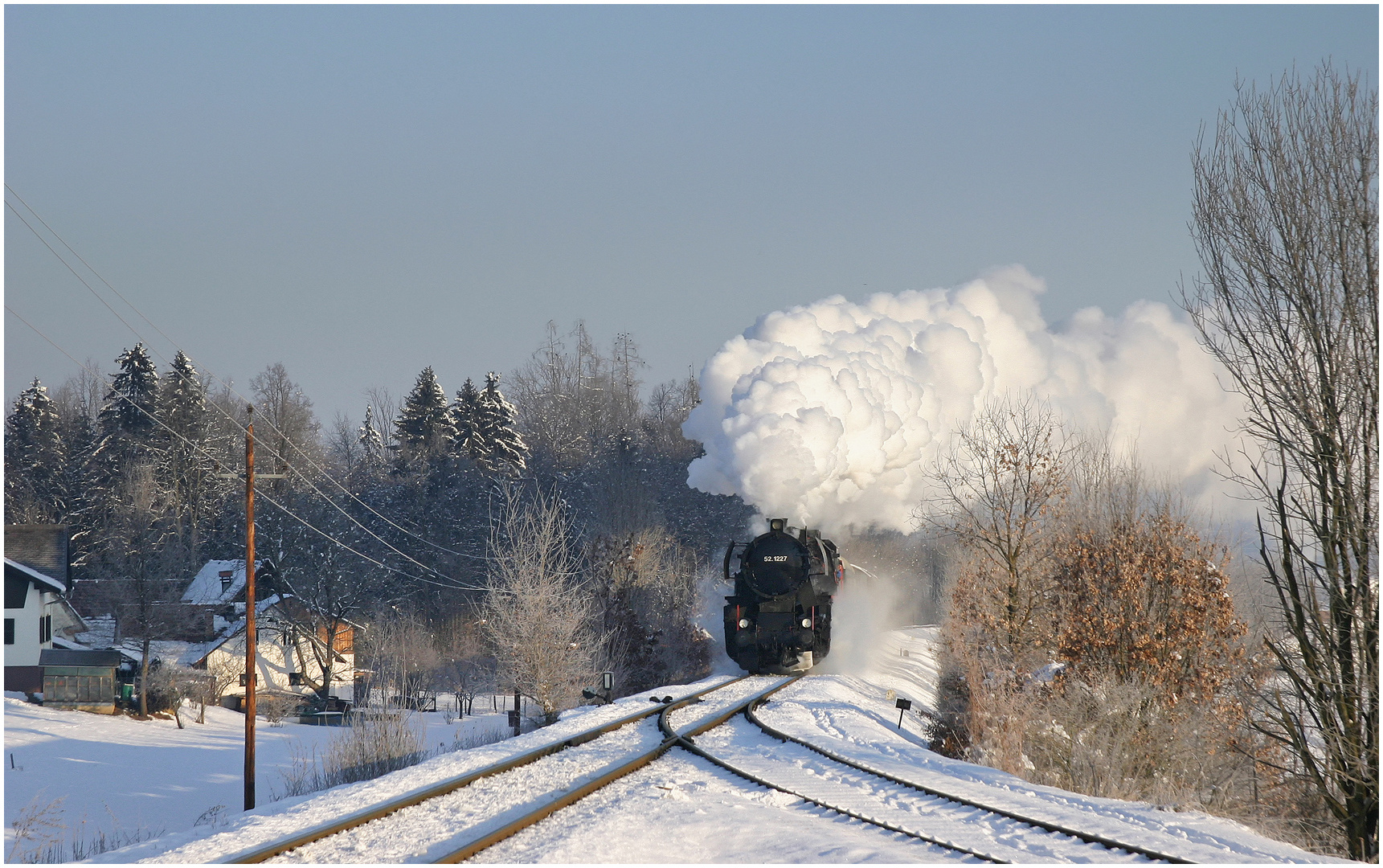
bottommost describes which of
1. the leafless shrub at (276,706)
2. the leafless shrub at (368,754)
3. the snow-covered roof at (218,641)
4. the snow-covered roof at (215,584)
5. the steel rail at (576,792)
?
the leafless shrub at (276,706)

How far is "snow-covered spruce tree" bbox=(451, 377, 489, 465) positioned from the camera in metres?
66.6

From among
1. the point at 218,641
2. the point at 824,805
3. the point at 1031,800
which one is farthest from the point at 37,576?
the point at 1031,800

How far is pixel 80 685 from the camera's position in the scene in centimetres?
4281

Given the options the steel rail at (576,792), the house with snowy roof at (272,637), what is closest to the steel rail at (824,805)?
the steel rail at (576,792)

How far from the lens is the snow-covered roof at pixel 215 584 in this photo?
2223 inches

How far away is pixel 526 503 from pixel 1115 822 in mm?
53962

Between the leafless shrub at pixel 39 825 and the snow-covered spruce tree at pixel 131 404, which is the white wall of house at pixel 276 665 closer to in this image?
the snow-covered spruce tree at pixel 131 404

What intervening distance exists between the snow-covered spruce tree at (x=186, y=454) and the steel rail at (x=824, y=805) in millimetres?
54769

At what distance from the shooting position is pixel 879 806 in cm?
1090

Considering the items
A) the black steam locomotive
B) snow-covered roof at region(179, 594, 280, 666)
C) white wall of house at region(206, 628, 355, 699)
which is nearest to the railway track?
the black steam locomotive

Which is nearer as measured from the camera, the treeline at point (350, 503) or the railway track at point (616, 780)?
the railway track at point (616, 780)

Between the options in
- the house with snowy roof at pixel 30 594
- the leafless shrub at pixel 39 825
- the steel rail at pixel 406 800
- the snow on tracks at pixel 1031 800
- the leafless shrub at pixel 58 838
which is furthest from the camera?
the house with snowy roof at pixel 30 594

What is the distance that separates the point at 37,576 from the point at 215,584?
14307mm

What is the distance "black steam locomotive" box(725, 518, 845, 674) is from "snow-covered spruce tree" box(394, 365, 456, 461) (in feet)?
133
